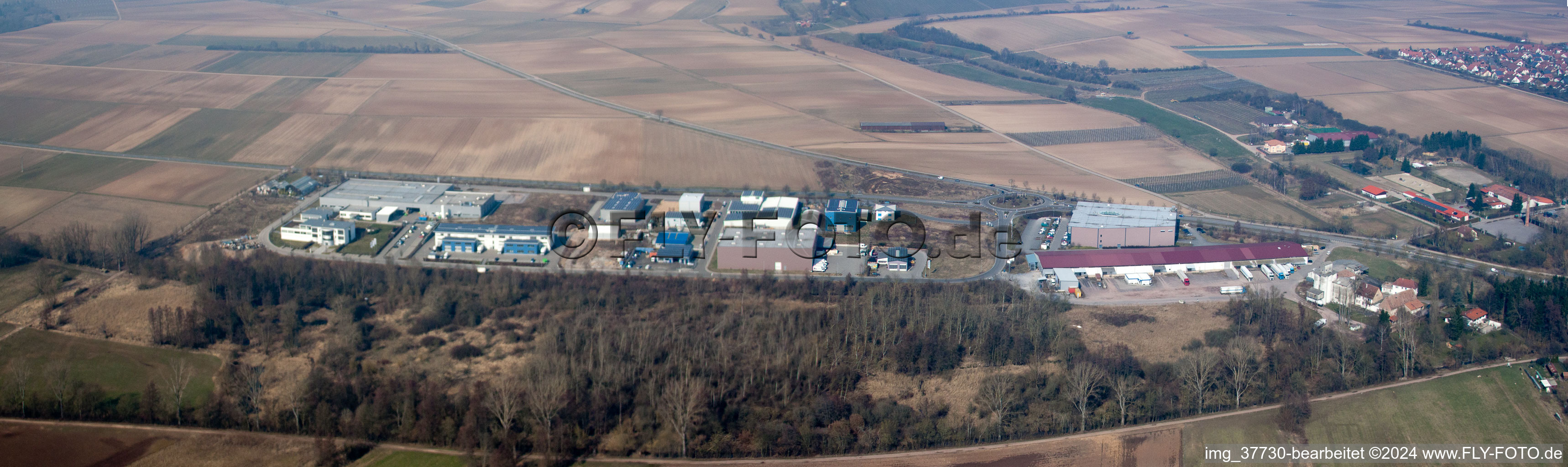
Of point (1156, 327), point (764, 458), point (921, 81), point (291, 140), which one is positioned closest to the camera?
point (764, 458)

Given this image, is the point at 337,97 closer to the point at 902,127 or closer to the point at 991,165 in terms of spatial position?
the point at 902,127

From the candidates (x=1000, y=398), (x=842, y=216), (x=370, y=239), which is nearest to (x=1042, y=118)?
(x=842, y=216)

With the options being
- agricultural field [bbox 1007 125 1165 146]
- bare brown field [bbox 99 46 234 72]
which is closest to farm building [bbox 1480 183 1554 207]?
agricultural field [bbox 1007 125 1165 146]

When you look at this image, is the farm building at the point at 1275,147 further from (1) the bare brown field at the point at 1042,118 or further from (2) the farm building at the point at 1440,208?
(2) the farm building at the point at 1440,208

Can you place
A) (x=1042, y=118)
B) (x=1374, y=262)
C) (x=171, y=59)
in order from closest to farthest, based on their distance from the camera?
(x=1374, y=262) → (x=1042, y=118) → (x=171, y=59)

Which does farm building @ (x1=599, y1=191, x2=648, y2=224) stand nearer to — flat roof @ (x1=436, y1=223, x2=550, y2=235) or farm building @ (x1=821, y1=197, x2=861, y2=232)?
flat roof @ (x1=436, y1=223, x2=550, y2=235)
